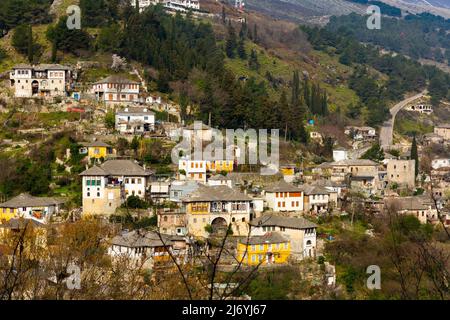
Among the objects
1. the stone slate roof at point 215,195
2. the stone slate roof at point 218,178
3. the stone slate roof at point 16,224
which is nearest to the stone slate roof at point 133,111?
the stone slate roof at point 218,178

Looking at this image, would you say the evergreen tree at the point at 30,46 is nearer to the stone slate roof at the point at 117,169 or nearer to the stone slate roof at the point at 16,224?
the stone slate roof at the point at 117,169

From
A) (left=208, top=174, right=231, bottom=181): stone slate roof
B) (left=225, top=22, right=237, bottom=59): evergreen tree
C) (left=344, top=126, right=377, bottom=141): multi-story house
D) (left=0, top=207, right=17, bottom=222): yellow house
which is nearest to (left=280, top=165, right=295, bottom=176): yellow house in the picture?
(left=208, top=174, right=231, bottom=181): stone slate roof

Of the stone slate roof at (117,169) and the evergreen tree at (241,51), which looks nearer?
the stone slate roof at (117,169)

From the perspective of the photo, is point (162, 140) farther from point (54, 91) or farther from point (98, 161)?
point (54, 91)

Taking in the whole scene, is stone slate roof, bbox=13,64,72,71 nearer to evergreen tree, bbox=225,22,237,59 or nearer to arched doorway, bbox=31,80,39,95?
arched doorway, bbox=31,80,39,95

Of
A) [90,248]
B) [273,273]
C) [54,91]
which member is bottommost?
[273,273]
